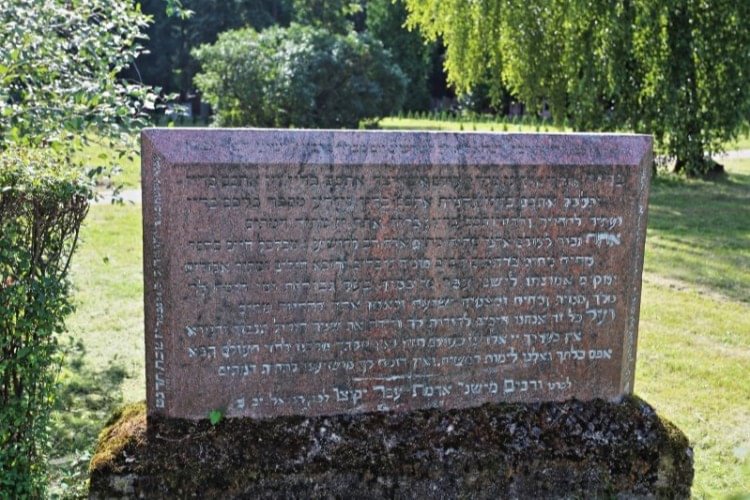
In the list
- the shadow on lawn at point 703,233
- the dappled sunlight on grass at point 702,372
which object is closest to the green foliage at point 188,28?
the shadow on lawn at point 703,233

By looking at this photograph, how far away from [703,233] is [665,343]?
6111 mm

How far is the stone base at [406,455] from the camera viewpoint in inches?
169

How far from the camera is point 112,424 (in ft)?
15.2

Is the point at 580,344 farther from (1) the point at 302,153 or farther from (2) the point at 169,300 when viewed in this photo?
(2) the point at 169,300

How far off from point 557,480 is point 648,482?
501mm

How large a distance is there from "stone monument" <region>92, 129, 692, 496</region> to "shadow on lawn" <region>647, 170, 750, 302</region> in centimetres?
570

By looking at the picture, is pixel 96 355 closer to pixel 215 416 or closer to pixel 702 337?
pixel 215 416

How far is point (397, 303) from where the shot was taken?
4.58 metres

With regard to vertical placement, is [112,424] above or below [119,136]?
below

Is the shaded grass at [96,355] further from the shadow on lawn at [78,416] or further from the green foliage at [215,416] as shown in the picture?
the green foliage at [215,416]

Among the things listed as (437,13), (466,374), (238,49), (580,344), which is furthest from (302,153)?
(238,49)

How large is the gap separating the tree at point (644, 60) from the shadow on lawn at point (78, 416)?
10468mm

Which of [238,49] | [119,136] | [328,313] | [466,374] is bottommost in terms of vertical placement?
[466,374]

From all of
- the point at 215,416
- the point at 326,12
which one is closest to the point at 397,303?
the point at 215,416
